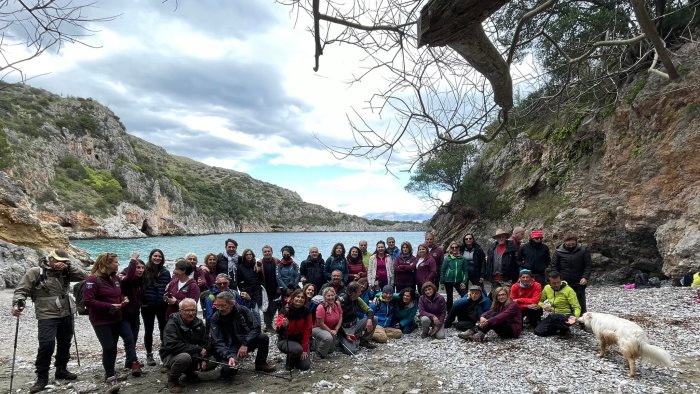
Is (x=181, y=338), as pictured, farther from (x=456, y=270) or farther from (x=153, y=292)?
(x=456, y=270)

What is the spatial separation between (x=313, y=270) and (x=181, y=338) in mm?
4155

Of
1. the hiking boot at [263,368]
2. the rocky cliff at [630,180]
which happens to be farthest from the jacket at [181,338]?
the rocky cliff at [630,180]

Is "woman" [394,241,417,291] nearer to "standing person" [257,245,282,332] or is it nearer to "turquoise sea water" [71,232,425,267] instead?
"standing person" [257,245,282,332]

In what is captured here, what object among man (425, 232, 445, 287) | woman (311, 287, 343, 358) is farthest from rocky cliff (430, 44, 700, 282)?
woman (311, 287, 343, 358)

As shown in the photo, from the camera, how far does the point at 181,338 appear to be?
20.9 ft

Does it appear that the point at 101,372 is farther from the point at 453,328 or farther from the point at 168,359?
the point at 453,328

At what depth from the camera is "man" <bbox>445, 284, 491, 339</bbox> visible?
898cm

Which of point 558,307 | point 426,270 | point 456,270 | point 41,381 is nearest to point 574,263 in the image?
point 558,307

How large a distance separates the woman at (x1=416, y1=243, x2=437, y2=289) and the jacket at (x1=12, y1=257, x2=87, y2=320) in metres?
7.38

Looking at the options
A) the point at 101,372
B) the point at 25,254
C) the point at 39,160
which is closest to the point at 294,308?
the point at 101,372

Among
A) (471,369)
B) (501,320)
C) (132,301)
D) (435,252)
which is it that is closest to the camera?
(471,369)

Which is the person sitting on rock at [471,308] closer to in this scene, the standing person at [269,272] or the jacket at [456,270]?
the jacket at [456,270]

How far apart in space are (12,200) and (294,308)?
70.2ft

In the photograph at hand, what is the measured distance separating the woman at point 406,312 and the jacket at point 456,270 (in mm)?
1216
